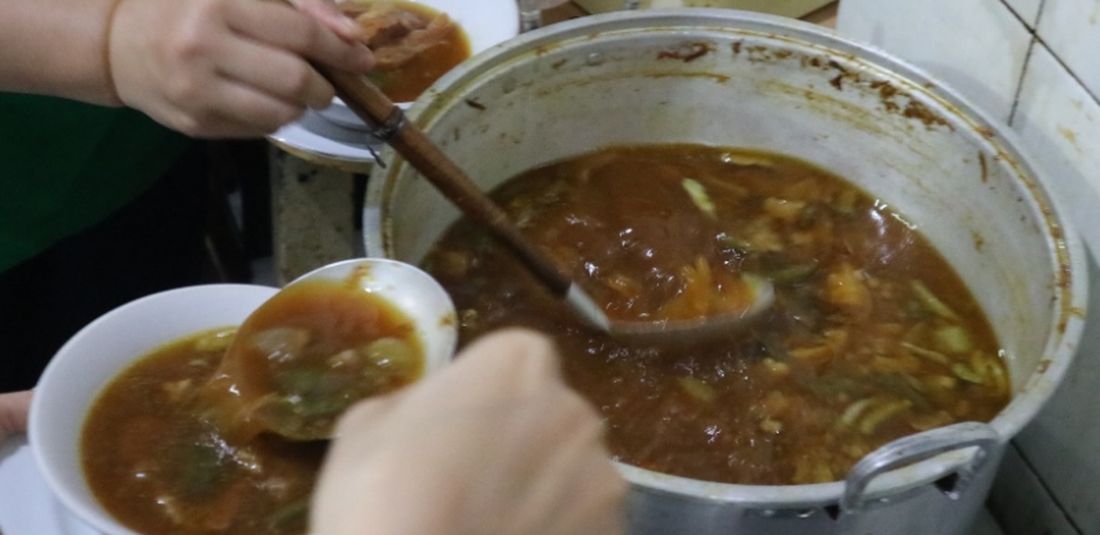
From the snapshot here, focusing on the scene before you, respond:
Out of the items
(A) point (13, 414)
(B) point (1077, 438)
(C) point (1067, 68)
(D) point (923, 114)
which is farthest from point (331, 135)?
(B) point (1077, 438)

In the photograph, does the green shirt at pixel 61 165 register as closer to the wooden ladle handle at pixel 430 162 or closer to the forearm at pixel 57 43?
the forearm at pixel 57 43

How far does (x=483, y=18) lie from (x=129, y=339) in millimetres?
615

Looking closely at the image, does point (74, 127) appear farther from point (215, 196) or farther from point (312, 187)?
point (215, 196)

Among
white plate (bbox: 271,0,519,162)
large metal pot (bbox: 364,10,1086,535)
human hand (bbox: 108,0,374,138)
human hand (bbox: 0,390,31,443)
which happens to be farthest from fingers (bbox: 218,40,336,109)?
human hand (bbox: 0,390,31,443)

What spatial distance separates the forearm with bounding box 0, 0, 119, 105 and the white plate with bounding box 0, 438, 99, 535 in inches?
12.5

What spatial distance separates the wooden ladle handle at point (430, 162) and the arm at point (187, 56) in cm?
3

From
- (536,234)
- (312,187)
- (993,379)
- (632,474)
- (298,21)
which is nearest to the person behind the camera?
(632,474)

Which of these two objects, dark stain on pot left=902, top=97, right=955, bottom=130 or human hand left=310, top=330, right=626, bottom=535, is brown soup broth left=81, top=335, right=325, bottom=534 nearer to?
human hand left=310, top=330, right=626, bottom=535

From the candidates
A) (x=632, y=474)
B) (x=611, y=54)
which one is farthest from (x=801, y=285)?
(x=632, y=474)

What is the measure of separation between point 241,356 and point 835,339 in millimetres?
558

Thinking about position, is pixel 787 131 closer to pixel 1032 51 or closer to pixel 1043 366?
pixel 1032 51

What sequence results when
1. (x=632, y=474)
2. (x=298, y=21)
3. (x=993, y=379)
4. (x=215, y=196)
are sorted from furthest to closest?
(x=215, y=196)
(x=993, y=379)
(x=298, y=21)
(x=632, y=474)

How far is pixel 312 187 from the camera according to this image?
1247 millimetres

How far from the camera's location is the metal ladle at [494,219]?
2.67ft
